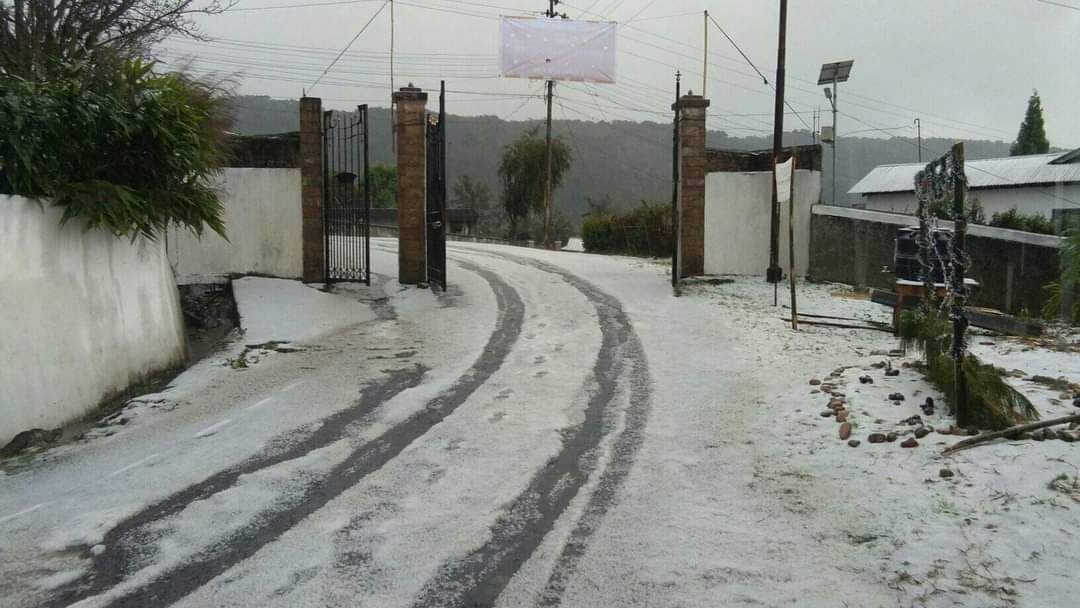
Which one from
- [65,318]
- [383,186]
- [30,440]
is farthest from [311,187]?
[383,186]

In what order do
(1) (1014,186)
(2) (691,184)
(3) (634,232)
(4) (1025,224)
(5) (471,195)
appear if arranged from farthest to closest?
1. (5) (471,195)
2. (1) (1014,186)
3. (3) (634,232)
4. (4) (1025,224)
5. (2) (691,184)

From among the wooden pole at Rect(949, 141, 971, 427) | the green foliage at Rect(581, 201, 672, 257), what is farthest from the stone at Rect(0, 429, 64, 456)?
the green foliage at Rect(581, 201, 672, 257)

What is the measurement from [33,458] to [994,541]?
19.5 ft

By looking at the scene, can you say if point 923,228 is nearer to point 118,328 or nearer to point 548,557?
point 548,557

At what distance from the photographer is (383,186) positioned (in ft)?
180

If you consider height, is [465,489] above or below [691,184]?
below

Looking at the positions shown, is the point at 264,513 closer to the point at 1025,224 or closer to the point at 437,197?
the point at 437,197

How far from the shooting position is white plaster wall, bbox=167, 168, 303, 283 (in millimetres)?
12492

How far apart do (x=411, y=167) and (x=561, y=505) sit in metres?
8.90

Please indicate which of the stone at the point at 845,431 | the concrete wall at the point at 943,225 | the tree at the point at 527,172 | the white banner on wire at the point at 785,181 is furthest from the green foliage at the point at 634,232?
the stone at the point at 845,431

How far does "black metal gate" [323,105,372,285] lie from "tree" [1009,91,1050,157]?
A: 43530 mm

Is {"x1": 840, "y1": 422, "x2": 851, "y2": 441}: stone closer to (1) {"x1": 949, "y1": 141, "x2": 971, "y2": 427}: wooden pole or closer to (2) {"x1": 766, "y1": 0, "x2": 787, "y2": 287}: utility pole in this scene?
(1) {"x1": 949, "y1": 141, "x2": 971, "y2": 427}: wooden pole

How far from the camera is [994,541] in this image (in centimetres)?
393

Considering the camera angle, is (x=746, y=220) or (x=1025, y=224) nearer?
(x=746, y=220)
